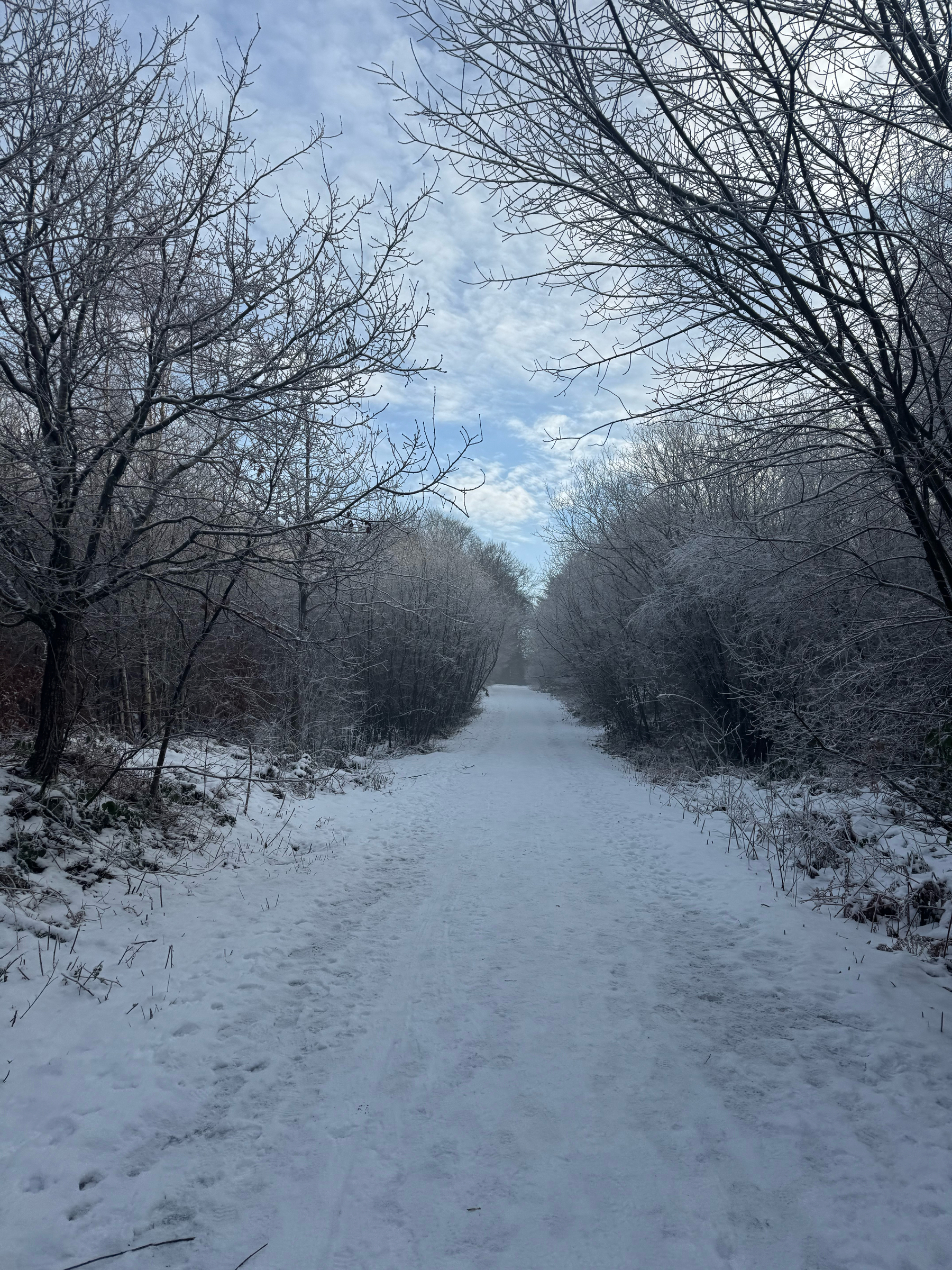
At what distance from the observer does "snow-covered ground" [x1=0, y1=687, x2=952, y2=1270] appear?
241cm

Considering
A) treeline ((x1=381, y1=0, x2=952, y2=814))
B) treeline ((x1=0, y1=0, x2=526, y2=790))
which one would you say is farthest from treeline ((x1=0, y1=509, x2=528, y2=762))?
treeline ((x1=381, y1=0, x2=952, y2=814))

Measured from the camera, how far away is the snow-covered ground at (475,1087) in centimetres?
241

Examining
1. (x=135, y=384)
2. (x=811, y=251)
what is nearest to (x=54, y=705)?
(x=135, y=384)

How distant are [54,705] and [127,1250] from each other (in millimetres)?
4767

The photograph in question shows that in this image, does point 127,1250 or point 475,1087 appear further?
point 475,1087

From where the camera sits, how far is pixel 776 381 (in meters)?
4.28

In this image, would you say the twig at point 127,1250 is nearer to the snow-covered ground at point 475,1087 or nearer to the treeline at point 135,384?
the snow-covered ground at point 475,1087

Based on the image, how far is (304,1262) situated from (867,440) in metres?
5.00

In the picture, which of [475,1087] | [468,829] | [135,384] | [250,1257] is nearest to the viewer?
[250,1257]

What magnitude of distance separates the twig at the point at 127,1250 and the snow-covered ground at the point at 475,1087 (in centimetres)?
1

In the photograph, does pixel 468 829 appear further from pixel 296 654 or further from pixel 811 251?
pixel 811 251

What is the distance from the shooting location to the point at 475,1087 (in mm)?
3281

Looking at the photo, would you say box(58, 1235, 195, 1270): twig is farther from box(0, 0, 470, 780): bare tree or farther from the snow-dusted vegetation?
box(0, 0, 470, 780): bare tree

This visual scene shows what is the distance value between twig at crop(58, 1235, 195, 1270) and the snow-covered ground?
0.01 meters
